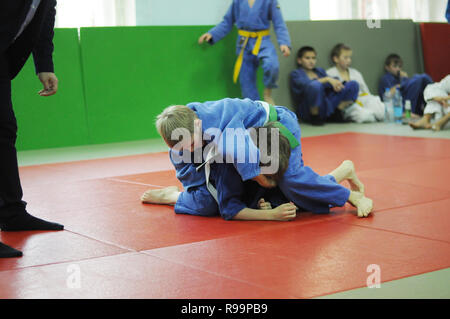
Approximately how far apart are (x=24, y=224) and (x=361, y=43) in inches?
253

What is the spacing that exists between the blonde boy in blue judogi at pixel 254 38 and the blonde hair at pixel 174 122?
4.02m

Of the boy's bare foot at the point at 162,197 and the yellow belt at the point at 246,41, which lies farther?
the yellow belt at the point at 246,41

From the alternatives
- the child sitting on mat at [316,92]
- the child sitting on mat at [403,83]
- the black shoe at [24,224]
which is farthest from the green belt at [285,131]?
the child sitting on mat at [403,83]

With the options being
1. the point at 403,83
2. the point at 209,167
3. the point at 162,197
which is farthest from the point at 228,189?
the point at 403,83

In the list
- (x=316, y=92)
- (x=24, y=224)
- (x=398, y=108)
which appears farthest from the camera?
(x=398, y=108)

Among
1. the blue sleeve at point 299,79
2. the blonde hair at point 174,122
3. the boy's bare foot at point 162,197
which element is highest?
the blonde hair at point 174,122

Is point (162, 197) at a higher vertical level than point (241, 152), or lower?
lower

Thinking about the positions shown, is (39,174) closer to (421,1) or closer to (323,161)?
(323,161)

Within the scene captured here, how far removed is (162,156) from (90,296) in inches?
134

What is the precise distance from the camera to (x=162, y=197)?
10.7 feet

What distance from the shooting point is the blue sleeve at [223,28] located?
6683 mm

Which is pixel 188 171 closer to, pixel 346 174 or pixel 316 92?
pixel 346 174

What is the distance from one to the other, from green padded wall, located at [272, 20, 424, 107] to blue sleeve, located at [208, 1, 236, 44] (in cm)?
100

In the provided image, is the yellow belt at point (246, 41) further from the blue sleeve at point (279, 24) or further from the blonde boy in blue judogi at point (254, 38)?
the blue sleeve at point (279, 24)
